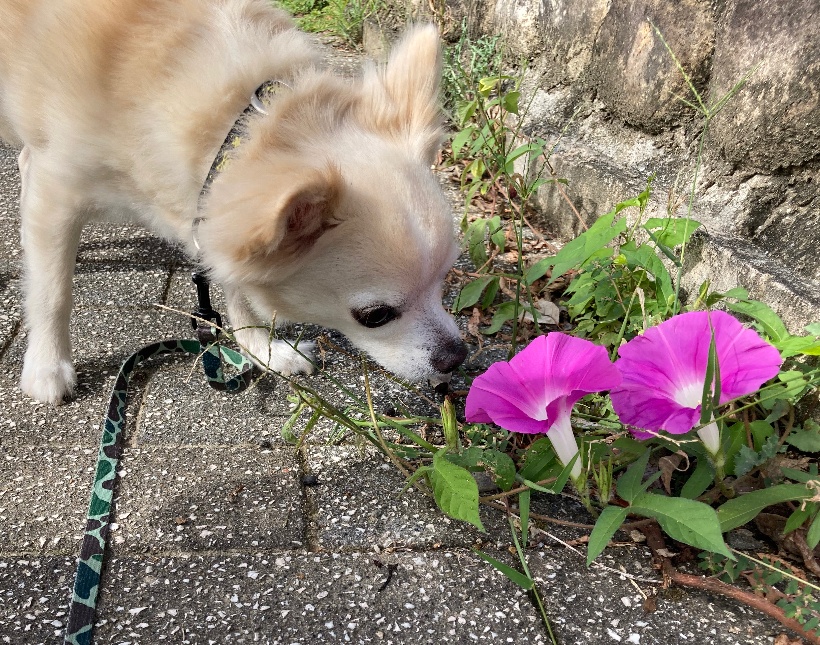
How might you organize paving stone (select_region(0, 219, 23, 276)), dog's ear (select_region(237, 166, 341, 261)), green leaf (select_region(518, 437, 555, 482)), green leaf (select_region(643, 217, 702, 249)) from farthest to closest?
paving stone (select_region(0, 219, 23, 276))
green leaf (select_region(643, 217, 702, 249))
green leaf (select_region(518, 437, 555, 482))
dog's ear (select_region(237, 166, 341, 261))

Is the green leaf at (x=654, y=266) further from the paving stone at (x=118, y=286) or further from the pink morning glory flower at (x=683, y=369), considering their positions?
the paving stone at (x=118, y=286)

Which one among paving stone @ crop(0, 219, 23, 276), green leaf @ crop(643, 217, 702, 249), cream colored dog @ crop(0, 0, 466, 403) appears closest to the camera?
cream colored dog @ crop(0, 0, 466, 403)

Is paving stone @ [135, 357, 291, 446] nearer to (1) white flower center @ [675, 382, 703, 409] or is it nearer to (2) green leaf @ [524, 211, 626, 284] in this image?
(2) green leaf @ [524, 211, 626, 284]

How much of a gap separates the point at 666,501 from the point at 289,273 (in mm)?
1068

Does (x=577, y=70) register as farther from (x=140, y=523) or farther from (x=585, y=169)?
(x=140, y=523)

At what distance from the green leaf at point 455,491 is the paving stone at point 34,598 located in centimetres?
78

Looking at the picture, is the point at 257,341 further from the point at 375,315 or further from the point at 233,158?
the point at 233,158


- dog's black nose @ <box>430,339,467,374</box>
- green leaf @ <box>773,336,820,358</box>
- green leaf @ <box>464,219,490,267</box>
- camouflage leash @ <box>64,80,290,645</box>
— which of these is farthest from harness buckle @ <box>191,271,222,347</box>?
green leaf @ <box>773,336,820,358</box>

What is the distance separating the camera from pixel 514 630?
1379 millimetres

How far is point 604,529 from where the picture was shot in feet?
4.34

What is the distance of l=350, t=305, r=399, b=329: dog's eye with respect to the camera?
6.19 feet

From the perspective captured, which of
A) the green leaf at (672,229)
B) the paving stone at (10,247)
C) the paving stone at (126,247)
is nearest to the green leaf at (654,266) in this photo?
the green leaf at (672,229)

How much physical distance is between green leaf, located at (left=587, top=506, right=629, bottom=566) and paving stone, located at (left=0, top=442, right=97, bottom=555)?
1095 mm

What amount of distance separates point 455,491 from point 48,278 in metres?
1.51
